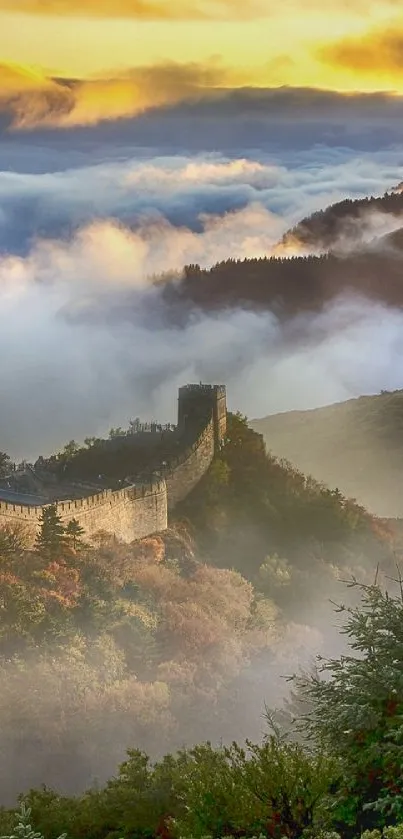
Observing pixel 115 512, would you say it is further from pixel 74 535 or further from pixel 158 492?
pixel 74 535

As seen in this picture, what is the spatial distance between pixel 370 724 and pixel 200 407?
38.5 ft

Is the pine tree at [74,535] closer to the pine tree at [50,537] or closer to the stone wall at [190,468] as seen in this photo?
the pine tree at [50,537]

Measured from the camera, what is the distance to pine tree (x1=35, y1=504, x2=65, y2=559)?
549 inches

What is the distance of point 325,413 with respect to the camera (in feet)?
74.2

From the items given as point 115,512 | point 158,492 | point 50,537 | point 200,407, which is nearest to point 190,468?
point 158,492

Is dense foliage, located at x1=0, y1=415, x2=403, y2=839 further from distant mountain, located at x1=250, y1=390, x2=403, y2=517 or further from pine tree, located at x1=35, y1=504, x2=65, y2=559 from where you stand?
distant mountain, located at x1=250, y1=390, x2=403, y2=517

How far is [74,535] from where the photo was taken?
14.3m

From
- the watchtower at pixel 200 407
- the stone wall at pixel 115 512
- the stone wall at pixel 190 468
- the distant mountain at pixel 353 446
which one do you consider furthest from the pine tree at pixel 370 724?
the distant mountain at pixel 353 446

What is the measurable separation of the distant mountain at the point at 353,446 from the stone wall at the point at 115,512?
235 inches

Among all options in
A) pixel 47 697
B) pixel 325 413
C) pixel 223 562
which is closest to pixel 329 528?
pixel 223 562

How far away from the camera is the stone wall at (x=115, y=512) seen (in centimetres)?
1412

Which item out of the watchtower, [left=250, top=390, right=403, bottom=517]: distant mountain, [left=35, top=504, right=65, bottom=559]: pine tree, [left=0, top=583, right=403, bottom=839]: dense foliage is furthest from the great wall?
[left=0, top=583, right=403, bottom=839]: dense foliage

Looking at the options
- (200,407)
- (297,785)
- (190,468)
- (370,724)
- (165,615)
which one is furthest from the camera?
(200,407)

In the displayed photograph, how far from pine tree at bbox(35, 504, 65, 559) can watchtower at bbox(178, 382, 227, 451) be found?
16.0ft
